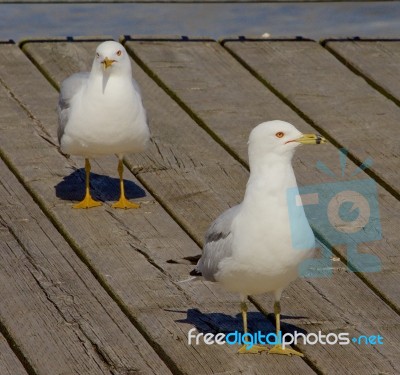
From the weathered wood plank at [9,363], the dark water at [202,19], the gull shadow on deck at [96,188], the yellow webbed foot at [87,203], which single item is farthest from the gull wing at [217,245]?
the dark water at [202,19]

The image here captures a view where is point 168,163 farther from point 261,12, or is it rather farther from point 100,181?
point 261,12

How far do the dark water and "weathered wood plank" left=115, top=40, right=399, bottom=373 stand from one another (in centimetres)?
167

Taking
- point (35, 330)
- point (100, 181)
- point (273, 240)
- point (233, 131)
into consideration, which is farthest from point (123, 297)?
point (233, 131)

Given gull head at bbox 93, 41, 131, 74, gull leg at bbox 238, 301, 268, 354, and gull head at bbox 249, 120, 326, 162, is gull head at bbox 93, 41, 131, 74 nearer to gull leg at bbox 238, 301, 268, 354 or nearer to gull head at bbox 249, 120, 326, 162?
gull head at bbox 249, 120, 326, 162

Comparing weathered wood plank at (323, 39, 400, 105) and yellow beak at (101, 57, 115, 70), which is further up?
yellow beak at (101, 57, 115, 70)

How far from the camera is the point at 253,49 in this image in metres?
9.84

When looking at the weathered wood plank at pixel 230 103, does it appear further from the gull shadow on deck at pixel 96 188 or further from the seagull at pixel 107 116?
the seagull at pixel 107 116

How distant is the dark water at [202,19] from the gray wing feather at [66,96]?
3.28 meters

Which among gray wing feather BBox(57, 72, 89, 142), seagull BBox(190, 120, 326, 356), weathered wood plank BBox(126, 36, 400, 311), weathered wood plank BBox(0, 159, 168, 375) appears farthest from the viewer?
gray wing feather BBox(57, 72, 89, 142)

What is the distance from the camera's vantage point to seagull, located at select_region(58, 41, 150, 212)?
764cm

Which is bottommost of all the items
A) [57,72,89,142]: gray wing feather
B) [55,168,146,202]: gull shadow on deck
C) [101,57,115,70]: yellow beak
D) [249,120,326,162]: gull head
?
[55,168,146,202]: gull shadow on deck

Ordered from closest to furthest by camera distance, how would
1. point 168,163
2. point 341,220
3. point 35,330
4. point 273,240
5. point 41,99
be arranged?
point 273,240 < point 35,330 < point 341,220 < point 168,163 < point 41,99

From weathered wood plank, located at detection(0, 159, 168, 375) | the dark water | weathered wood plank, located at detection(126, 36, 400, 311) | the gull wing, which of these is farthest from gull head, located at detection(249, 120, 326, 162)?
the dark water

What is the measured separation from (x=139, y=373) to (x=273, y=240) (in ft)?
2.54
